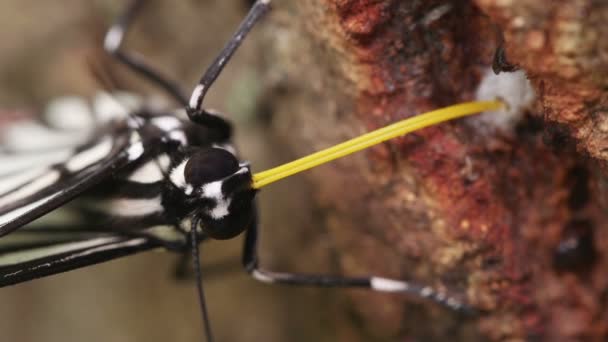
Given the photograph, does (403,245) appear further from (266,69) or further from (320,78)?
(266,69)

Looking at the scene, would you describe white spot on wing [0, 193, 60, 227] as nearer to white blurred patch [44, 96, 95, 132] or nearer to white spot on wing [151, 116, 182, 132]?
white spot on wing [151, 116, 182, 132]

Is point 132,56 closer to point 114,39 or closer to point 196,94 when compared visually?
point 114,39

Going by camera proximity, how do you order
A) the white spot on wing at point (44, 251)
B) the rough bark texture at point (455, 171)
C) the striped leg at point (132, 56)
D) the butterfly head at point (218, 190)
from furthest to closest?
A: the striped leg at point (132, 56) < the white spot on wing at point (44, 251) < the butterfly head at point (218, 190) < the rough bark texture at point (455, 171)

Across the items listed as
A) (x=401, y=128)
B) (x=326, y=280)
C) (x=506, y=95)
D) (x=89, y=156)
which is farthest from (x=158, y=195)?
(x=506, y=95)

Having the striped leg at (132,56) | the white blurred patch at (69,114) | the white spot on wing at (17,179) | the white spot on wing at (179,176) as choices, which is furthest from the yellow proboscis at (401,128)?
the white blurred patch at (69,114)

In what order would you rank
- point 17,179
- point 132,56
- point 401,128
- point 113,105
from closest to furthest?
point 401,128 → point 17,179 → point 132,56 → point 113,105

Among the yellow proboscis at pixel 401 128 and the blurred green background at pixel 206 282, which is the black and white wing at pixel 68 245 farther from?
the blurred green background at pixel 206 282

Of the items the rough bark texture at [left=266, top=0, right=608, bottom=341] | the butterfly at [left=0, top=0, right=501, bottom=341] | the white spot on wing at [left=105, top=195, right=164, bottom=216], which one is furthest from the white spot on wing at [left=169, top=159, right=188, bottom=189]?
the rough bark texture at [left=266, top=0, right=608, bottom=341]
